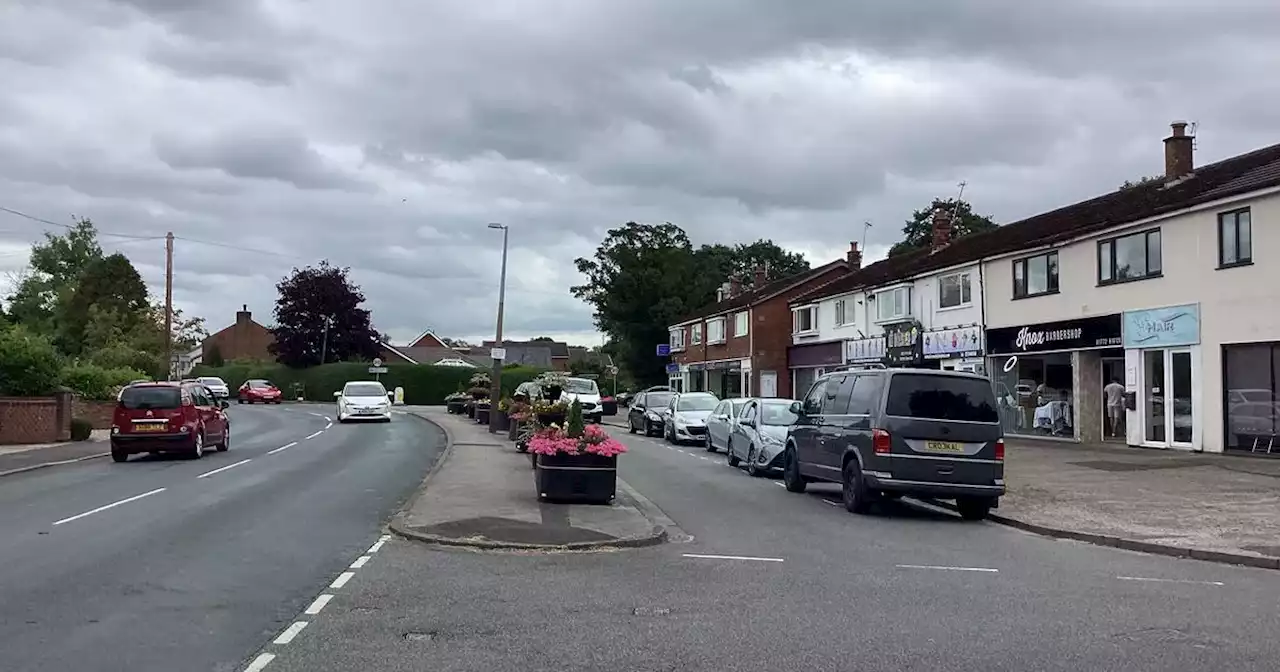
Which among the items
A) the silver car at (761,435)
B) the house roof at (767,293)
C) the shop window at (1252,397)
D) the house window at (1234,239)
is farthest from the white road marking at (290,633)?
the house roof at (767,293)

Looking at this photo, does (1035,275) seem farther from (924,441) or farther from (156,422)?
(156,422)

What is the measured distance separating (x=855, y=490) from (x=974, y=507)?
5.30 feet

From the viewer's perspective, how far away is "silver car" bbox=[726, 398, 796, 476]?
21.3 metres

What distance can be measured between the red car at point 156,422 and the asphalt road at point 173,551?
48 cm

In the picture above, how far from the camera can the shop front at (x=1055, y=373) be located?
92.6ft

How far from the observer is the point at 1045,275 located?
3059cm

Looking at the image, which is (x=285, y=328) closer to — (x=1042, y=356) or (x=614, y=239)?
(x=614, y=239)

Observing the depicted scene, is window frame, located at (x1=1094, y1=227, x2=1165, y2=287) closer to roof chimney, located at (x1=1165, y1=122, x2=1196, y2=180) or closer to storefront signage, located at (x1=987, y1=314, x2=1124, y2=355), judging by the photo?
storefront signage, located at (x1=987, y1=314, x2=1124, y2=355)

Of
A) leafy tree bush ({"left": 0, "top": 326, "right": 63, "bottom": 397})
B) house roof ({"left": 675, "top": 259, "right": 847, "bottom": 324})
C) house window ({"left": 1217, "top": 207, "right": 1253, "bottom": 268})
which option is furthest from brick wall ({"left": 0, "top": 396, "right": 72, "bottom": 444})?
house roof ({"left": 675, "top": 259, "right": 847, "bottom": 324})

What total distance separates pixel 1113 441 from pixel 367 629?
79.3 feet

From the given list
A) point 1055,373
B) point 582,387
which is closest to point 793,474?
point 1055,373

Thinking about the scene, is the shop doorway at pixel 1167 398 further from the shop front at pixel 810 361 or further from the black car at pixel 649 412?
the shop front at pixel 810 361

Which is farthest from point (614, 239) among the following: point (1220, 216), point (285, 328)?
point (1220, 216)

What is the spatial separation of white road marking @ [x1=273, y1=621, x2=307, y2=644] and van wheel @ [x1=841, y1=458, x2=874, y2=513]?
29.7 ft
